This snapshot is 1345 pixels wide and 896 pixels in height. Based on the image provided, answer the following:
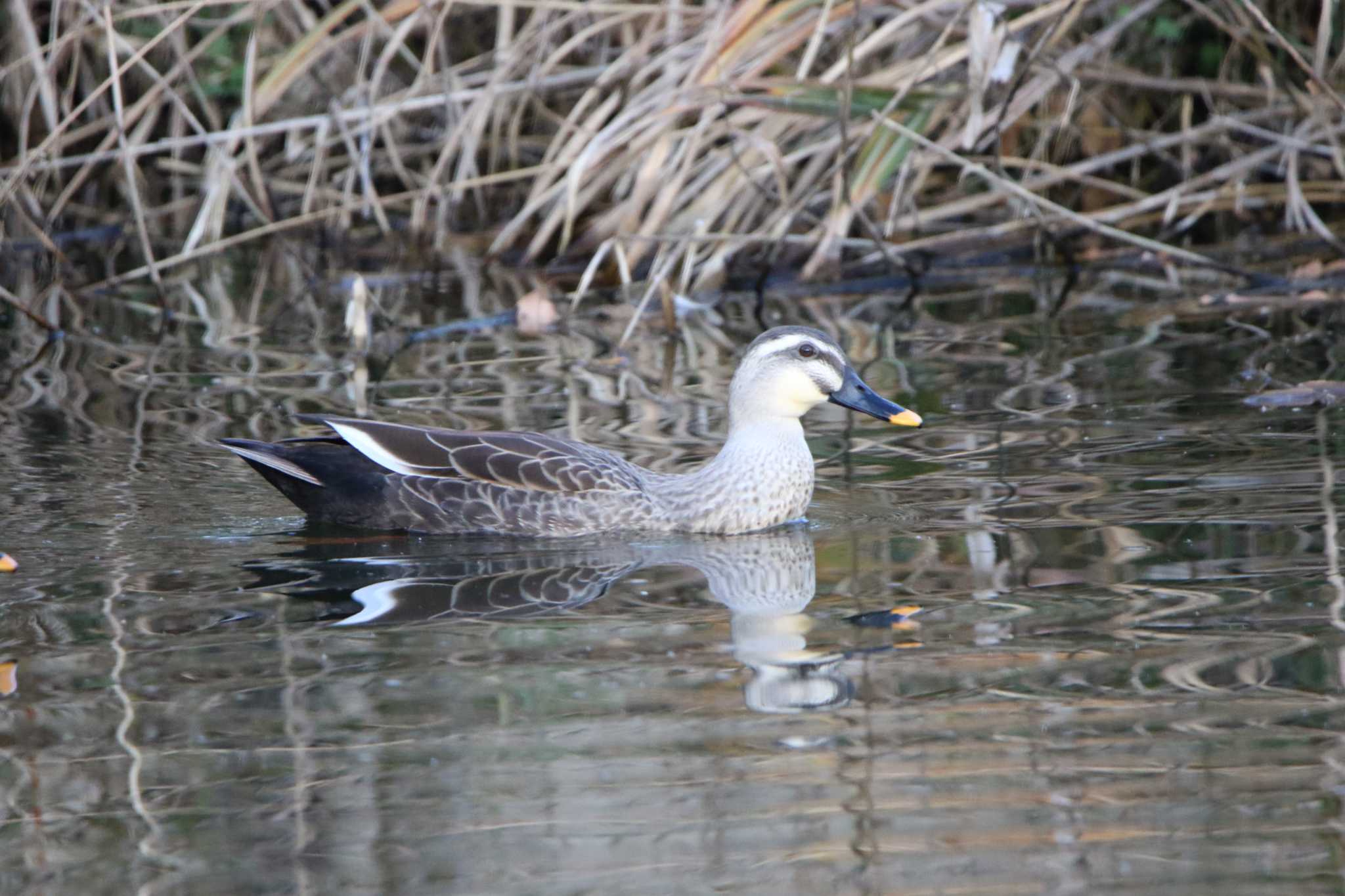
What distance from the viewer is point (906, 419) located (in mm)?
6504

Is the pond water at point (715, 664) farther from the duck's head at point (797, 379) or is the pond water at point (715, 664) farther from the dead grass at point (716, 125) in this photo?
the dead grass at point (716, 125)

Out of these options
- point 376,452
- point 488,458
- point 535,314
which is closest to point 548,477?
point 488,458

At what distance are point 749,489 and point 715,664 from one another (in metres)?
1.79

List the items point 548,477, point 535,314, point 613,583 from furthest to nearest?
1. point 535,314
2. point 548,477
3. point 613,583

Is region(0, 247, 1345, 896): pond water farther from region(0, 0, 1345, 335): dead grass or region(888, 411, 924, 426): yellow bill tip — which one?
region(0, 0, 1345, 335): dead grass

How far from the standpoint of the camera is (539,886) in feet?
10.9

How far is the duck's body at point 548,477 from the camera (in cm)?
632

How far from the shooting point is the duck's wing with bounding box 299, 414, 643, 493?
20.7 feet

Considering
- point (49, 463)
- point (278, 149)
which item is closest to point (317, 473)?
point (49, 463)

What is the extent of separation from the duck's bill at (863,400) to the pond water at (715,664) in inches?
9.8

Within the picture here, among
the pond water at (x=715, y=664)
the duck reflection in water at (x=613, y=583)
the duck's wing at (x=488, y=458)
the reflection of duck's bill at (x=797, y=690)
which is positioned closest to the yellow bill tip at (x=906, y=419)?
the pond water at (x=715, y=664)

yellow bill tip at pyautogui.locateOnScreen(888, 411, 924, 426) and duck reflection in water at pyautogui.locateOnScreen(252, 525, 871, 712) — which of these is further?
yellow bill tip at pyautogui.locateOnScreen(888, 411, 924, 426)

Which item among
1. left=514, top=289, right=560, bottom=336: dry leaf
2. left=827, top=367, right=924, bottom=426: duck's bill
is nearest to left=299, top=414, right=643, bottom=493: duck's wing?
left=827, top=367, right=924, bottom=426: duck's bill

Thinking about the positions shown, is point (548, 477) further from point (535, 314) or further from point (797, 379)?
point (535, 314)
